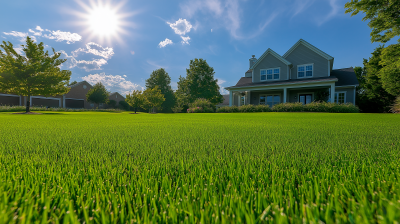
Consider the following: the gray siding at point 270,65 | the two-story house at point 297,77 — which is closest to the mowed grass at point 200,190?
the two-story house at point 297,77

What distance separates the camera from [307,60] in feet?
60.5

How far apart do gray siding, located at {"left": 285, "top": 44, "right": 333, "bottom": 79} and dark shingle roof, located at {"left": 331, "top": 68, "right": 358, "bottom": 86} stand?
1.93 m

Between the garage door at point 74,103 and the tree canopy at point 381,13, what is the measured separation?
4724cm

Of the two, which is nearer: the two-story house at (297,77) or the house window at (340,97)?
the two-story house at (297,77)

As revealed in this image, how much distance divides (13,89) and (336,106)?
28.9 metres

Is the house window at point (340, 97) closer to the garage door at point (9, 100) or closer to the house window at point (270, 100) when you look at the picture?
the house window at point (270, 100)

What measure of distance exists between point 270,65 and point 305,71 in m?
3.68

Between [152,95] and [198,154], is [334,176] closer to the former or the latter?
[198,154]

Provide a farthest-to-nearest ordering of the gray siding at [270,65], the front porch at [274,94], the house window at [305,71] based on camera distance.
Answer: the gray siding at [270,65] → the house window at [305,71] → the front porch at [274,94]

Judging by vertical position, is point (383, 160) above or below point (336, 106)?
below

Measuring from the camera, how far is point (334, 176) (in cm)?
98

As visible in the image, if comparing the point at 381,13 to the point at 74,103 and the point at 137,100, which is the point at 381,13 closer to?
the point at 137,100

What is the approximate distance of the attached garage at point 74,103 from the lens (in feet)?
123

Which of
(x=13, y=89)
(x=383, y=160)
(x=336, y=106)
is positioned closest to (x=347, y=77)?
(x=336, y=106)
